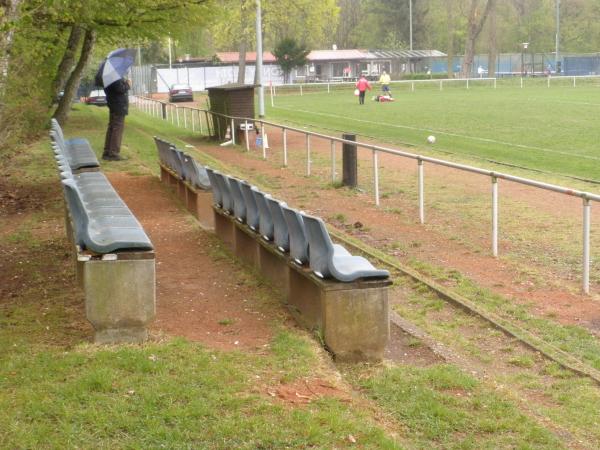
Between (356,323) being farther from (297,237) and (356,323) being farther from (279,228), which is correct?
(279,228)

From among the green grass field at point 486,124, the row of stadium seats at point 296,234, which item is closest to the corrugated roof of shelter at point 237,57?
the green grass field at point 486,124

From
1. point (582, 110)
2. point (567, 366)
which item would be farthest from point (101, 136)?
point (567, 366)

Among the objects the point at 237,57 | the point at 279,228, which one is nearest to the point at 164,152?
the point at 279,228

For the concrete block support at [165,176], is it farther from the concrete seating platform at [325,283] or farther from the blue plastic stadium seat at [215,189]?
the concrete seating platform at [325,283]

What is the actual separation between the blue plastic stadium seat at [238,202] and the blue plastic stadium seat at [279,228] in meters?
1.39

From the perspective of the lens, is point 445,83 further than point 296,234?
Yes

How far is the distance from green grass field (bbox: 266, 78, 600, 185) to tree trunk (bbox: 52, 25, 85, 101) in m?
8.60

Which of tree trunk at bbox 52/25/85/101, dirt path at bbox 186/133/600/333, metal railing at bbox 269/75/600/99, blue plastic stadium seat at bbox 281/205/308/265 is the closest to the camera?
blue plastic stadium seat at bbox 281/205/308/265

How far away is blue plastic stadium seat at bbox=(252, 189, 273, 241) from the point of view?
8.70 m

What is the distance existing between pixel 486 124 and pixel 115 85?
17.3 meters

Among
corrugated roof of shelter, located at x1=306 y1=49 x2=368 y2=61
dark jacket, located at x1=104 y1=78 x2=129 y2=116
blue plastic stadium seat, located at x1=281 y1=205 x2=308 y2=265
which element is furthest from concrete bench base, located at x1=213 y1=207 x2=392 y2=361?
corrugated roof of shelter, located at x1=306 y1=49 x2=368 y2=61

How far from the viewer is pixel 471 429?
18.5 feet

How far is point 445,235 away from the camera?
13.5 m

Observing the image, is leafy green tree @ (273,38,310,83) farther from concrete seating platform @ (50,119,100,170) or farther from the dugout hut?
concrete seating platform @ (50,119,100,170)
